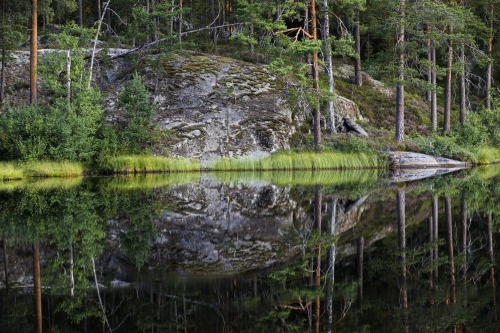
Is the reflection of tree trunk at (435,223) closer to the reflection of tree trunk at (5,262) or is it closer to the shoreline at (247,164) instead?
the reflection of tree trunk at (5,262)

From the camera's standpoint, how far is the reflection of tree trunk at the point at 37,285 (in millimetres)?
5077

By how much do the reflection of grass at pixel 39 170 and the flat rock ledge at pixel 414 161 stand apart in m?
17.1

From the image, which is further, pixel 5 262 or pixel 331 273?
Answer: pixel 5 262

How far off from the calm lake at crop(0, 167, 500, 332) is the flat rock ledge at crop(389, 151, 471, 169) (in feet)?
58.0

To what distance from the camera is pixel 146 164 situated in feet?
92.5

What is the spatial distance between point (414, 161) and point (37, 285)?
28.1 m

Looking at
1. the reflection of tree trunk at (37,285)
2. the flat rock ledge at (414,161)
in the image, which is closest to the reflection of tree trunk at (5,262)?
the reflection of tree trunk at (37,285)

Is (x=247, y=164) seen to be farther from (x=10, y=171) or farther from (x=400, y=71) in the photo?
(x=10, y=171)

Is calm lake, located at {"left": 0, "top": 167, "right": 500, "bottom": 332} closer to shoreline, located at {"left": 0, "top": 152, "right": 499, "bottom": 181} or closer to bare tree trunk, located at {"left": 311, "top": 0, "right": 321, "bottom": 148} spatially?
shoreline, located at {"left": 0, "top": 152, "right": 499, "bottom": 181}

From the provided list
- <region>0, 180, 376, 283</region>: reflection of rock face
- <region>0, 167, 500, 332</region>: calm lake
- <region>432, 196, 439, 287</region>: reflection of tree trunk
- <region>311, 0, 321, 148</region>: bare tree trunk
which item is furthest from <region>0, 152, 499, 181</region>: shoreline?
<region>432, 196, 439, 287</region>: reflection of tree trunk

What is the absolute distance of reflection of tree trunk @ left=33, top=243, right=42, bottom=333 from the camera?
5.08m

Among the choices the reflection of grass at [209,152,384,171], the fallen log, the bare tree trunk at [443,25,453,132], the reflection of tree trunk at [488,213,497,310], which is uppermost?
the bare tree trunk at [443,25,453,132]

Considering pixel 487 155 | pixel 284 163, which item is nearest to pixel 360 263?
pixel 284 163

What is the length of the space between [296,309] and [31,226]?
647 centimetres
